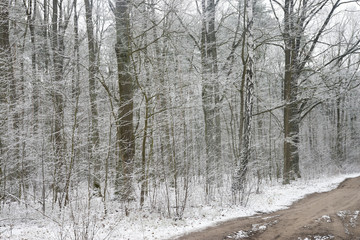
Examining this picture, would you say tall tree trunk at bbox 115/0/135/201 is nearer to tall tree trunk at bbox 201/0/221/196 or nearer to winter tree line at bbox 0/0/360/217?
winter tree line at bbox 0/0/360/217

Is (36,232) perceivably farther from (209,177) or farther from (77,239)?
(209,177)

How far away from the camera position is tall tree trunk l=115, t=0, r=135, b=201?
738 centimetres

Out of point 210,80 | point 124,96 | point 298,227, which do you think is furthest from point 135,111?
point 298,227

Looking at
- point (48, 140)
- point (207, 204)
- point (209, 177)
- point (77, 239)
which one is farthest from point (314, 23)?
point (77, 239)

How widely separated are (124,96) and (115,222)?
358 centimetres

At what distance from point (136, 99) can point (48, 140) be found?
3.13m

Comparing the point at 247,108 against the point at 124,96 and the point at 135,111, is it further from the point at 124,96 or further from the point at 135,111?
the point at 124,96

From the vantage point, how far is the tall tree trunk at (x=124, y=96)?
738 centimetres

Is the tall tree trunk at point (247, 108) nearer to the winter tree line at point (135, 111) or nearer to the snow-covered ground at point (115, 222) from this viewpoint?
the winter tree line at point (135, 111)

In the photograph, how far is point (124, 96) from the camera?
25.7 feet

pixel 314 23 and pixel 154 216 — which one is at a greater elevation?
pixel 314 23

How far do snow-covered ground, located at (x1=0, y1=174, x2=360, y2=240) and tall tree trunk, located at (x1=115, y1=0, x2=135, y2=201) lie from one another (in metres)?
1.15

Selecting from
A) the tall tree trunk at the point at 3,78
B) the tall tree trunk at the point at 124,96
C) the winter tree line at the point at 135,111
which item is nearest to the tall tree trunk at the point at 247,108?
the winter tree line at the point at 135,111

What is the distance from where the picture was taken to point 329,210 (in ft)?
21.0
